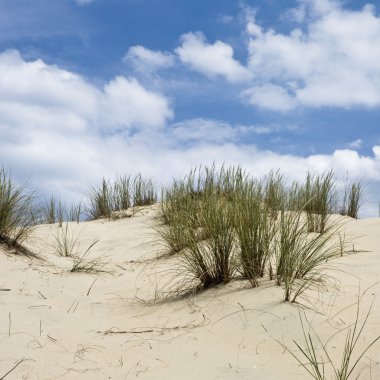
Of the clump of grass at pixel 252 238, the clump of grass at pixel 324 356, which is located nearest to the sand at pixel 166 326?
the clump of grass at pixel 324 356

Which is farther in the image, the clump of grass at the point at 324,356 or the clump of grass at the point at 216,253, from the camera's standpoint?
the clump of grass at the point at 216,253

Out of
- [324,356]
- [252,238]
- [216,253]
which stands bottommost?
[324,356]

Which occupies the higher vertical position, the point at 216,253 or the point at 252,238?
the point at 252,238

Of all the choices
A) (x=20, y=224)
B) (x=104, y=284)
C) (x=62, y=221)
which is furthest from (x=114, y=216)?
(x=104, y=284)

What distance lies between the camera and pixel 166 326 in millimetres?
A: 2963

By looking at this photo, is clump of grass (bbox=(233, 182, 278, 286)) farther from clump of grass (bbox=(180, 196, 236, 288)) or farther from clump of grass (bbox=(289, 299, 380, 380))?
clump of grass (bbox=(289, 299, 380, 380))

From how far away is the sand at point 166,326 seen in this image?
2348 mm

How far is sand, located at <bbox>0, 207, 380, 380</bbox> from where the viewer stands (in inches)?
92.4

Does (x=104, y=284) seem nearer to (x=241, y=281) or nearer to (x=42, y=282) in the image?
(x=42, y=282)

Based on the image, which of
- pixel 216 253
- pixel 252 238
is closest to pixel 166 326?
pixel 216 253

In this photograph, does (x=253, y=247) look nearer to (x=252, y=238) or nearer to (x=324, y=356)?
(x=252, y=238)

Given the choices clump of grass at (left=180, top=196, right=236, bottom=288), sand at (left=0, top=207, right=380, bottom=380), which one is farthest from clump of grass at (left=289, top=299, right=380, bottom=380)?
clump of grass at (left=180, top=196, right=236, bottom=288)

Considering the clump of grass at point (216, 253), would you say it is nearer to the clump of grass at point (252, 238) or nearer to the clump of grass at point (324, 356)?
the clump of grass at point (252, 238)

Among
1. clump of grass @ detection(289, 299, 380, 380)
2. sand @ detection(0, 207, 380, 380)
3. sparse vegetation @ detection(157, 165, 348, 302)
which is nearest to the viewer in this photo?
clump of grass @ detection(289, 299, 380, 380)
